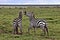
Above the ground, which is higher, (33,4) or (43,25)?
(43,25)

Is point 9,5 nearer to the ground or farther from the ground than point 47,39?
nearer to the ground

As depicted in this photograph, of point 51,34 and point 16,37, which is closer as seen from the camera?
point 16,37

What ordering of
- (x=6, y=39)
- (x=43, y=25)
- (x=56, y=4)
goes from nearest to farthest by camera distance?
(x=6, y=39) < (x=43, y=25) < (x=56, y=4)

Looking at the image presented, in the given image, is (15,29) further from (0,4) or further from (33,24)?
(0,4)

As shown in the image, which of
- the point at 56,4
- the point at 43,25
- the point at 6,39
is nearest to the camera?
the point at 6,39

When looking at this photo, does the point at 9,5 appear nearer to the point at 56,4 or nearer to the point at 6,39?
the point at 56,4

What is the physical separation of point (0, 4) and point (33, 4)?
4.99 m

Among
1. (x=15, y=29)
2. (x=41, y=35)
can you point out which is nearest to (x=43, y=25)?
(x=41, y=35)

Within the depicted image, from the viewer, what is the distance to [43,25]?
14.2 meters

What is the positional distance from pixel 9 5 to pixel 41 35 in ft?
94.4

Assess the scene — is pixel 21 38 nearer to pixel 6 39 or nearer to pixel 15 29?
pixel 6 39

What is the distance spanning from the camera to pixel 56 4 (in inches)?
1672

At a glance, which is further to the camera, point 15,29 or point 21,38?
→ point 15,29

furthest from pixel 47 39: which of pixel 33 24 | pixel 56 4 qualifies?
pixel 56 4
